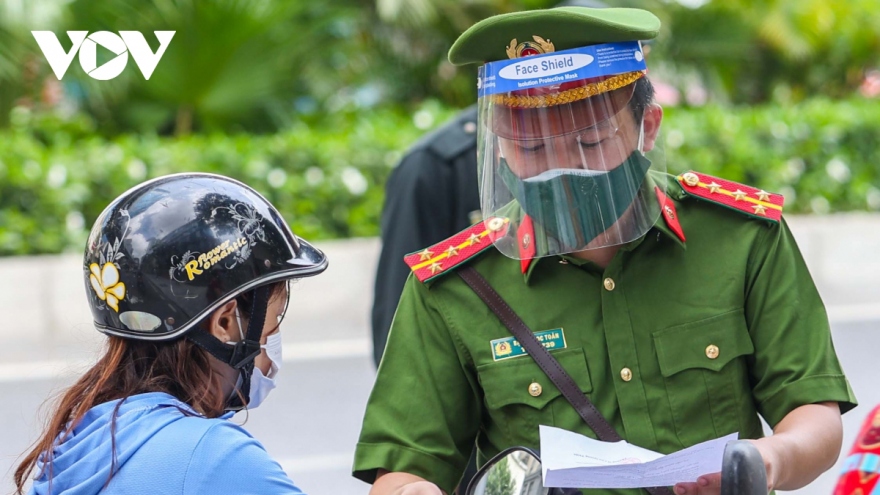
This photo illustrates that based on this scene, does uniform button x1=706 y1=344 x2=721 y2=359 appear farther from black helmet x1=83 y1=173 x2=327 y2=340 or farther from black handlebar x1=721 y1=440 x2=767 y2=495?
black helmet x1=83 y1=173 x2=327 y2=340

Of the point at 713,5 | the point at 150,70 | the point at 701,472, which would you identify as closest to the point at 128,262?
the point at 701,472

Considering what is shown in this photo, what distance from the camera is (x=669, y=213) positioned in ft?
7.16

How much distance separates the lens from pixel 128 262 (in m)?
2.22

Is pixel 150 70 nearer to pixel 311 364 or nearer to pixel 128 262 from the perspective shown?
pixel 311 364

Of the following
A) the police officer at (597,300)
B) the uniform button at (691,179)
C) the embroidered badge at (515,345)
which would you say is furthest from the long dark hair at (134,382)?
the uniform button at (691,179)

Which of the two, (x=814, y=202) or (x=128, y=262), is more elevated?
(x=128, y=262)

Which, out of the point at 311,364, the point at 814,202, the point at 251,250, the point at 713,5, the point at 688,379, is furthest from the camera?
the point at 713,5

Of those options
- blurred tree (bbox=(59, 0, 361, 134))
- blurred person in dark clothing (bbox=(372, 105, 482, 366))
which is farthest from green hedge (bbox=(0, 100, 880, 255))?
blurred person in dark clothing (bbox=(372, 105, 482, 366))

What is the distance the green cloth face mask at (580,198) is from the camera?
7.04ft

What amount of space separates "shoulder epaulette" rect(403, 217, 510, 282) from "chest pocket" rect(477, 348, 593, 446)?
0.68ft

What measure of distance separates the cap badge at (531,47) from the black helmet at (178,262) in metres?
0.64

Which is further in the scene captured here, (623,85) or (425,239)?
(425,239)

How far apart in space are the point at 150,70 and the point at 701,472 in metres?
8.50

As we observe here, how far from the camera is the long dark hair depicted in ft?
7.02
